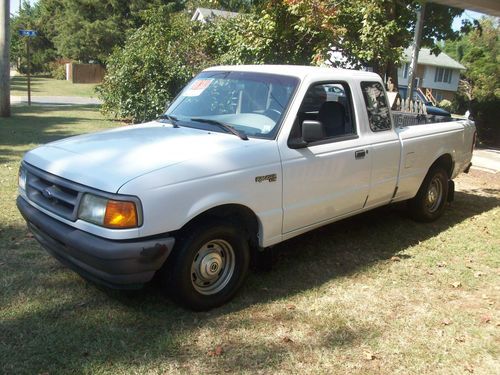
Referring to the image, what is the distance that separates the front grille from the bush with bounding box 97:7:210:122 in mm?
10171

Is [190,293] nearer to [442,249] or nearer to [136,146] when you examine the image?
[136,146]

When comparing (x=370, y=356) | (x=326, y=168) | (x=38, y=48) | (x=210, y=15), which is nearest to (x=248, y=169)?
(x=326, y=168)

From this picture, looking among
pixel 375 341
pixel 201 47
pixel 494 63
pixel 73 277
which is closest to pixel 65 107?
pixel 201 47

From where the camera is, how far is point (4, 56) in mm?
14727

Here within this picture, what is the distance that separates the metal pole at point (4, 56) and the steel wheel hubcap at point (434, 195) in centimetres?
1310

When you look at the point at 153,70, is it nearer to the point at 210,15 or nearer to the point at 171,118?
the point at 210,15

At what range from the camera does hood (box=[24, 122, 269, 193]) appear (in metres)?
3.43

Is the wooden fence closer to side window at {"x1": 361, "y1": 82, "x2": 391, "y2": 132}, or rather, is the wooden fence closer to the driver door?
side window at {"x1": 361, "y1": 82, "x2": 391, "y2": 132}

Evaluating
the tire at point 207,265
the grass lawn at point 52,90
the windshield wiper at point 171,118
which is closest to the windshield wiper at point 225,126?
the windshield wiper at point 171,118

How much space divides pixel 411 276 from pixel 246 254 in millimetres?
1773

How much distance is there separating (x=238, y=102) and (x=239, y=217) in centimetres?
116

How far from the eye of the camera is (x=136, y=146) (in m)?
3.88

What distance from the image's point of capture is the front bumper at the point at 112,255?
10.8 feet

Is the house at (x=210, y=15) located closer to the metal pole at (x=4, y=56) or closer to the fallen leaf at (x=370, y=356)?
the metal pole at (x=4, y=56)
